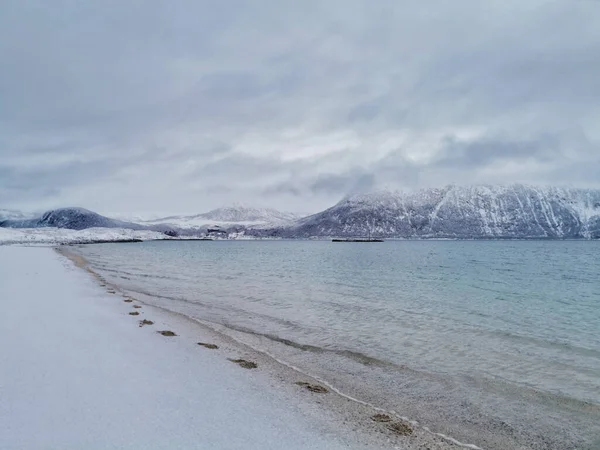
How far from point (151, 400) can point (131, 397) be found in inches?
19.3

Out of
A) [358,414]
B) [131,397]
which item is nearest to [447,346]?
[358,414]

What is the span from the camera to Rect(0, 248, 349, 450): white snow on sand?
790cm

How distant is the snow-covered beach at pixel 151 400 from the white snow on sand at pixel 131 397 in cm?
2

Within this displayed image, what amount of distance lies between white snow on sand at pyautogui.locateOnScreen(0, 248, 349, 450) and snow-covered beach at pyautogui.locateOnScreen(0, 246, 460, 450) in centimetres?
2

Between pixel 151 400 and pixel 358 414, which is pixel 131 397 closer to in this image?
pixel 151 400

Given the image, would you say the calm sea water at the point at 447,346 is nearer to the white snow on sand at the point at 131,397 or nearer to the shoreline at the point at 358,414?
the shoreline at the point at 358,414

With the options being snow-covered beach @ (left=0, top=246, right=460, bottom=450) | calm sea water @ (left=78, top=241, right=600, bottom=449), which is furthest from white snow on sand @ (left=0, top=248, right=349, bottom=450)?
calm sea water @ (left=78, top=241, right=600, bottom=449)

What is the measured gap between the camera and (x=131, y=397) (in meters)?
9.91

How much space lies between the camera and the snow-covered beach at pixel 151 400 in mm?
7992

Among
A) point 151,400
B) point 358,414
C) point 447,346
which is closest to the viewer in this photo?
point 151,400

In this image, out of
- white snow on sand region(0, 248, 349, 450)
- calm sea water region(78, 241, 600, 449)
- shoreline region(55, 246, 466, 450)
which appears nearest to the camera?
white snow on sand region(0, 248, 349, 450)

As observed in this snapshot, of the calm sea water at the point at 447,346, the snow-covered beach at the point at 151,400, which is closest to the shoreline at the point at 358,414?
the snow-covered beach at the point at 151,400

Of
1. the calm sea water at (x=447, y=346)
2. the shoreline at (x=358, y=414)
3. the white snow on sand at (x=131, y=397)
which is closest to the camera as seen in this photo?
the white snow on sand at (x=131, y=397)

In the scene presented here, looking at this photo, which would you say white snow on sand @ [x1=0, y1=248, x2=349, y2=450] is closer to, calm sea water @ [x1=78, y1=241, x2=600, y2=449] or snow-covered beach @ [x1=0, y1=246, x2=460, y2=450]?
snow-covered beach @ [x1=0, y1=246, x2=460, y2=450]
